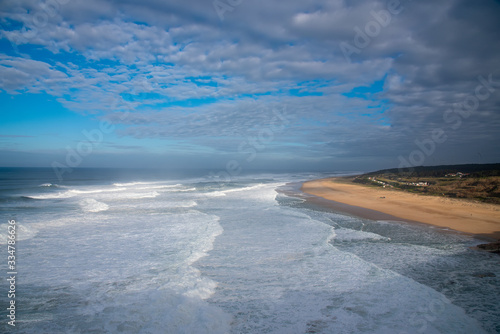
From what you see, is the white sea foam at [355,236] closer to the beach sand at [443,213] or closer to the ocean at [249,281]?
the ocean at [249,281]

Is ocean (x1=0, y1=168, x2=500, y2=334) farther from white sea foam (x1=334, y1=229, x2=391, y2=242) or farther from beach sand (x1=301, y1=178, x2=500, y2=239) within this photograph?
beach sand (x1=301, y1=178, x2=500, y2=239)

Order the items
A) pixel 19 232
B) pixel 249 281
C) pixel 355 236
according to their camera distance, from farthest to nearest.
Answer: pixel 19 232
pixel 355 236
pixel 249 281

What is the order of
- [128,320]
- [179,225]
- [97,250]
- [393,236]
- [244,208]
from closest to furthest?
1. [128,320]
2. [97,250]
3. [393,236]
4. [179,225]
5. [244,208]

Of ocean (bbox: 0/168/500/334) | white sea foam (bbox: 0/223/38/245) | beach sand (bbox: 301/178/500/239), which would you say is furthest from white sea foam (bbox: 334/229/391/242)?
white sea foam (bbox: 0/223/38/245)

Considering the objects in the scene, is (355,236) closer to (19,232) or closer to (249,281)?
(249,281)

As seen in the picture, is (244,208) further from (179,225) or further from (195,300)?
(195,300)

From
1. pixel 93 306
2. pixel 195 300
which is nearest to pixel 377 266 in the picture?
pixel 195 300

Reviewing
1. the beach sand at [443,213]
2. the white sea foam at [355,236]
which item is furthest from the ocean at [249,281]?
the beach sand at [443,213]

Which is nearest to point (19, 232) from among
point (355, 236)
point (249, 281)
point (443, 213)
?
point (249, 281)
